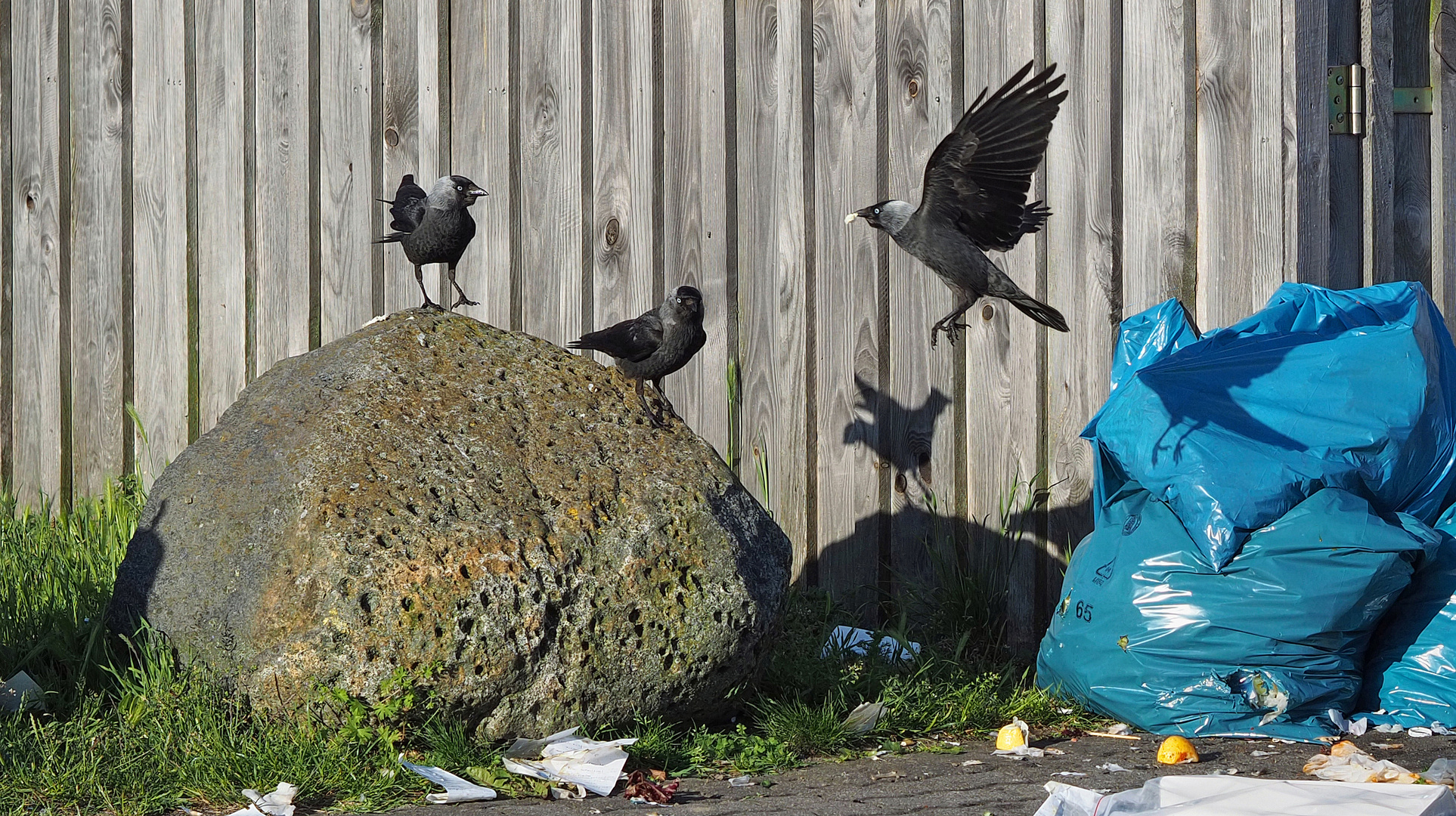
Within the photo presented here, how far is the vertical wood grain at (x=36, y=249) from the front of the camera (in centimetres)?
611

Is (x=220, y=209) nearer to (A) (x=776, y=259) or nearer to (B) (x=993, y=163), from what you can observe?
(A) (x=776, y=259)

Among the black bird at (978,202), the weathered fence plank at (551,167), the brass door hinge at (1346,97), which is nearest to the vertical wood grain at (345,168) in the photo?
the weathered fence plank at (551,167)

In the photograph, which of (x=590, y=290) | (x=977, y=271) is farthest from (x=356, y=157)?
(x=977, y=271)

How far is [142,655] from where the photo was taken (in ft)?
11.1

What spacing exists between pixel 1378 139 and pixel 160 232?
4955 mm

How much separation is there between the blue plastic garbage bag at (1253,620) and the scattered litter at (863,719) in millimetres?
643

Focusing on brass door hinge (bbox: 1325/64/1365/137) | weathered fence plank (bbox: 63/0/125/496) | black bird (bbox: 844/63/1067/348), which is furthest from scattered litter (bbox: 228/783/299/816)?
brass door hinge (bbox: 1325/64/1365/137)

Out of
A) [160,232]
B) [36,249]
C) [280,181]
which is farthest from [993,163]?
[36,249]

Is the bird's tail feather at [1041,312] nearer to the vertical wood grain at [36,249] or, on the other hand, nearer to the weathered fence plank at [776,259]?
the weathered fence plank at [776,259]

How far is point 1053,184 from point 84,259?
14.7 feet

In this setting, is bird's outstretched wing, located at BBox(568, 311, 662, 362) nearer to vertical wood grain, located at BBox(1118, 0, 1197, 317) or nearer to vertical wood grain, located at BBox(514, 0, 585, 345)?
vertical wood grain, located at BBox(514, 0, 585, 345)

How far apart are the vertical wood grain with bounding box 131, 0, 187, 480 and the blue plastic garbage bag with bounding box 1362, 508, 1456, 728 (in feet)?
15.6

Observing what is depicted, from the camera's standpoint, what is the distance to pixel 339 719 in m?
3.06

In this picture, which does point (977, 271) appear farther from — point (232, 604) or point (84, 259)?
point (84, 259)
